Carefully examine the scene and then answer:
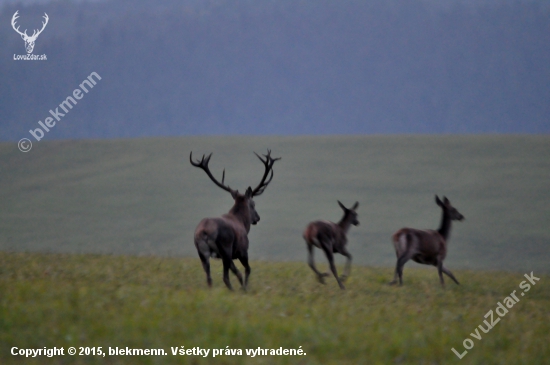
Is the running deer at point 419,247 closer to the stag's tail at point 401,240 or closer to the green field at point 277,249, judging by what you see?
the stag's tail at point 401,240

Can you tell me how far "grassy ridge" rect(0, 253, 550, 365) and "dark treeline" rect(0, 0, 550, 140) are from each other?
113m

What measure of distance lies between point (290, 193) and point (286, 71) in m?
134

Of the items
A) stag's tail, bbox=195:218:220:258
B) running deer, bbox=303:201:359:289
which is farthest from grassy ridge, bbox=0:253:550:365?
running deer, bbox=303:201:359:289

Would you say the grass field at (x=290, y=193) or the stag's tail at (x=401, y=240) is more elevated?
the grass field at (x=290, y=193)

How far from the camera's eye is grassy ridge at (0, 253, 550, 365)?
6938 mm

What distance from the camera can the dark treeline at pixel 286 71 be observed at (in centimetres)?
13538

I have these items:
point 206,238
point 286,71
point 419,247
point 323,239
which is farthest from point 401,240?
point 286,71

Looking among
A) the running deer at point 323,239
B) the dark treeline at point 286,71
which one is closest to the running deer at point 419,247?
the running deer at point 323,239

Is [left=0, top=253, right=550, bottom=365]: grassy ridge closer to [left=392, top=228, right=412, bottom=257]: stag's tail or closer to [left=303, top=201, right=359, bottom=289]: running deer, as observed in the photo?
[left=303, top=201, right=359, bottom=289]: running deer

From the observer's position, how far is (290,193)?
43500 mm

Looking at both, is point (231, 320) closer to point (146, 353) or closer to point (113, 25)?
point (146, 353)

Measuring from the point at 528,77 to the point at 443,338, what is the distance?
157501mm

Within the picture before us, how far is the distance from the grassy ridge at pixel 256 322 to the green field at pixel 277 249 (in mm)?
29

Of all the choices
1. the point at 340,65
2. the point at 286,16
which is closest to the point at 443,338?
the point at 340,65
